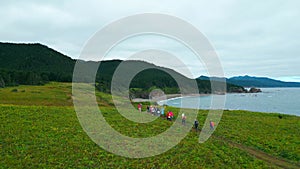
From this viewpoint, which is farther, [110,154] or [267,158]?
[267,158]

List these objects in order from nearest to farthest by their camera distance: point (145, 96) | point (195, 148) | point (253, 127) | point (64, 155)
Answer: point (64, 155)
point (195, 148)
point (253, 127)
point (145, 96)

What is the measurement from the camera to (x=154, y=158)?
22.2 meters

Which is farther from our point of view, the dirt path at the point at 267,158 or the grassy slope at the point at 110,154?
the dirt path at the point at 267,158

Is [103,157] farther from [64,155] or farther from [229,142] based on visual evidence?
[229,142]

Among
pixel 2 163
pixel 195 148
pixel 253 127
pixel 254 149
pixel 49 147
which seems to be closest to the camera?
pixel 2 163

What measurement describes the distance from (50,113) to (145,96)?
105m

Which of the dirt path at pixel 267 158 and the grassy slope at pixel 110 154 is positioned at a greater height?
the grassy slope at pixel 110 154

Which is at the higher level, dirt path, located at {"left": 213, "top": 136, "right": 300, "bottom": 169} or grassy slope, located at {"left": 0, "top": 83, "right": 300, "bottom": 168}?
grassy slope, located at {"left": 0, "top": 83, "right": 300, "bottom": 168}

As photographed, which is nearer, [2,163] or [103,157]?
[2,163]

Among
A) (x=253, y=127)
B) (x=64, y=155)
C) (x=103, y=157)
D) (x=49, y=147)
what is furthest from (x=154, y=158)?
(x=253, y=127)

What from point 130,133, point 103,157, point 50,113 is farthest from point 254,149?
point 50,113

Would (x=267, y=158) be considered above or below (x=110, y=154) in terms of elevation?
below

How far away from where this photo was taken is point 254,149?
26938 mm

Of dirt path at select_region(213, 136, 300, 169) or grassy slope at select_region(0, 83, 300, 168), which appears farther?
dirt path at select_region(213, 136, 300, 169)
